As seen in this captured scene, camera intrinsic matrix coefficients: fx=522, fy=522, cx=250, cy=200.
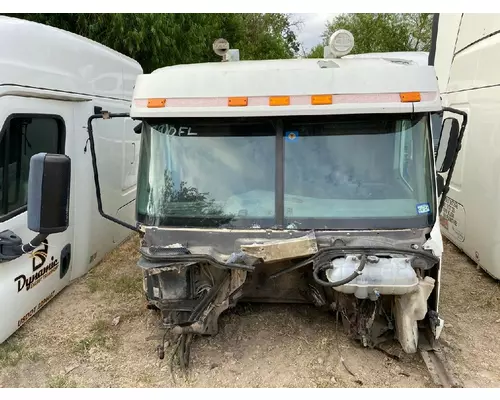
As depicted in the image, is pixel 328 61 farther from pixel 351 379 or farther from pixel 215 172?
pixel 351 379

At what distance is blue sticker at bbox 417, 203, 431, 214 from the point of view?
384 cm

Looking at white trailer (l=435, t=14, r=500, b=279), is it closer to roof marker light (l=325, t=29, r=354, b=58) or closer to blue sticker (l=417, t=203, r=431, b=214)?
blue sticker (l=417, t=203, r=431, b=214)

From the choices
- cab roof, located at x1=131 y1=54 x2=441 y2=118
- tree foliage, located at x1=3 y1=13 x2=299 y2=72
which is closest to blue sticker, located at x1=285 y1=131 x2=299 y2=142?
cab roof, located at x1=131 y1=54 x2=441 y2=118

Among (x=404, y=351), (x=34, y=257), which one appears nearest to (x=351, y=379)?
(x=404, y=351)

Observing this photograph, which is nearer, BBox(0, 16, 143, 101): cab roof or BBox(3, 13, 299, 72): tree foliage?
BBox(0, 16, 143, 101): cab roof

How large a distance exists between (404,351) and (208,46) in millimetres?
11840

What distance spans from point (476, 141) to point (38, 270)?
16.6ft

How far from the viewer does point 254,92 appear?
382cm

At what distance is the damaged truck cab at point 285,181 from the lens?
3734 mm

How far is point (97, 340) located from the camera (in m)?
4.41

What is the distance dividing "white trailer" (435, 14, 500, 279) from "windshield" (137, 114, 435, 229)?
7.34ft

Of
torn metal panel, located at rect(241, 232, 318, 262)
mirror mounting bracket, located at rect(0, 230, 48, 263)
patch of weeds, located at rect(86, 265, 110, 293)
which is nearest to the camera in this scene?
torn metal panel, located at rect(241, 232, 318, 262)

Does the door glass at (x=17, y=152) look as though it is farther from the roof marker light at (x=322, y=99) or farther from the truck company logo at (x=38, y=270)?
the roof marker light at (x=322, y=99)

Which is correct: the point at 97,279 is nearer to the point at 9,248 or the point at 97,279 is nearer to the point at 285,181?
the point at 9,248
